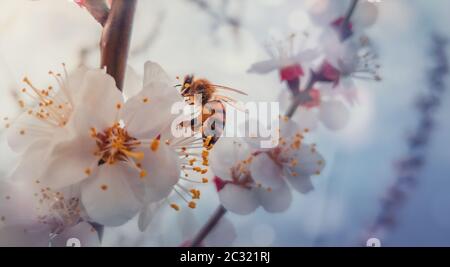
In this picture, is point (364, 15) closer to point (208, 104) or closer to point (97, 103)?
point (208, 104)

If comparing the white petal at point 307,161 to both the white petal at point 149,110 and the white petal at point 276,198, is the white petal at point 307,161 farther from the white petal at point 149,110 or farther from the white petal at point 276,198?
the white petal at point 149,110

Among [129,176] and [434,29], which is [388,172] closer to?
[434,29]

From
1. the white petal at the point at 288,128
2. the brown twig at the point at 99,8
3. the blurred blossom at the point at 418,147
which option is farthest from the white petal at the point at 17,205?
the blurred blossom at the point at 418,147

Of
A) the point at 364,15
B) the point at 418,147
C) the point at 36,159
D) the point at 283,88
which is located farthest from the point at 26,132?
the point at 418,147

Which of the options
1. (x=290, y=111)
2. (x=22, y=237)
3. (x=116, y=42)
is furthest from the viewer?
(x=290, y=111)

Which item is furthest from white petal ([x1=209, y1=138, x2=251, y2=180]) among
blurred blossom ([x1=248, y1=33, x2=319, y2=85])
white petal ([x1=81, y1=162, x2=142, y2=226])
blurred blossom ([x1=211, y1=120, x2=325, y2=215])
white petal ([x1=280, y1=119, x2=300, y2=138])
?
white petal ([x1=81, y1=162, x2=142, y2=226])

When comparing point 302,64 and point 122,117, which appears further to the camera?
point 302,64
